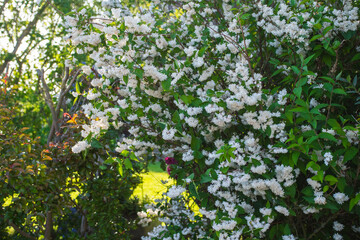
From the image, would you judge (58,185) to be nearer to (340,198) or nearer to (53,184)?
(53,184)

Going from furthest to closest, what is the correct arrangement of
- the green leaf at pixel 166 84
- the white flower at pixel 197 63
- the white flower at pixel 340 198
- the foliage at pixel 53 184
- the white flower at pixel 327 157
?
the foliage at pixel 53 184 < the white flower at pixel 197 63 < the green leaf at pixel 166 84 < the white flower at pixel 340 198 < the white flower at pixel 327 157

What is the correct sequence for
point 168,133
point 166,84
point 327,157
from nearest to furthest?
point 327,157 < point 166,84 < point 168,133

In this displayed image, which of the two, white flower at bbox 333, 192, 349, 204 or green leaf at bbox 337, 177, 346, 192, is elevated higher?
green leaf at bbox 337, 177, 346, 192

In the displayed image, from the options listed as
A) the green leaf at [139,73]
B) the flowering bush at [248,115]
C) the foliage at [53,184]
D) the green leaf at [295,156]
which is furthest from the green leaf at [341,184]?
the foliage at [53,184]

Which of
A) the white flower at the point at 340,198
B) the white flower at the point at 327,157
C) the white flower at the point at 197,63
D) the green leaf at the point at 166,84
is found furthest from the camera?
the white flower at the point at 197,63

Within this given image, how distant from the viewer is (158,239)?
9.53 feet

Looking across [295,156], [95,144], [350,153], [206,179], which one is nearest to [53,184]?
[95,144]

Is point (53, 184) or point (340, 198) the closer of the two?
point (340, 198)

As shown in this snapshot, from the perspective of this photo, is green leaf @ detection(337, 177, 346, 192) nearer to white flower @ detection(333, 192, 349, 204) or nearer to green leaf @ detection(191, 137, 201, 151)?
white flower @ detection(333, 192, 349, 204)

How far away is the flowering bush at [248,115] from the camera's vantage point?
2.04m

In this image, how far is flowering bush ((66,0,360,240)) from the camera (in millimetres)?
2043

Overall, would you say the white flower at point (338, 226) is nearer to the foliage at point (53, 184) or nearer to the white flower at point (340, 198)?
the white flower at point (340, 198)

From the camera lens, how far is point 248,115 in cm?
210

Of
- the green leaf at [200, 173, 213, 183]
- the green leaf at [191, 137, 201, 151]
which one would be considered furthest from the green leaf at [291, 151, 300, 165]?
the green leaf at [191, 137, 201, 151]
